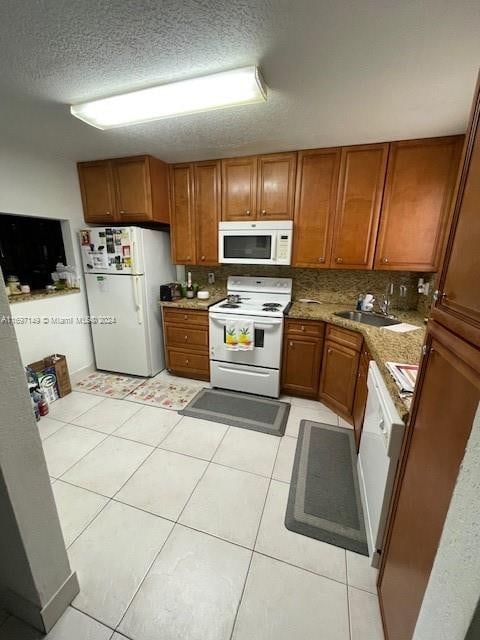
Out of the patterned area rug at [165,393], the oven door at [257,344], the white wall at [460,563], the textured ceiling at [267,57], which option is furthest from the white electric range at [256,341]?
the white wall at [460,563]

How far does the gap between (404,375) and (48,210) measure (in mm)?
3226

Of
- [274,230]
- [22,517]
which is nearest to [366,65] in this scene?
[274,230]

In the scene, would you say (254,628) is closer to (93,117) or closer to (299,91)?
(299,91)

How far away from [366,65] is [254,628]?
2566 mm

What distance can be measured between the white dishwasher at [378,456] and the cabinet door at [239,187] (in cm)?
188

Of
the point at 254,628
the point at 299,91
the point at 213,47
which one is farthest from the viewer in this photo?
the point at 299,91

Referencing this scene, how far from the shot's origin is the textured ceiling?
1.00m

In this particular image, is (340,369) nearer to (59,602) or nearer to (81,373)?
(59,602)

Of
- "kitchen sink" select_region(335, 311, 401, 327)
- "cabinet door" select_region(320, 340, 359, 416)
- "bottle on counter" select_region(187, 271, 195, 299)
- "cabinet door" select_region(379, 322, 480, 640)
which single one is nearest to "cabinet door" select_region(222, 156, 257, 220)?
"bottle on counter" select_region(187, 271, 195, 299)

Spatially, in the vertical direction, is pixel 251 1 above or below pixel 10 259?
above

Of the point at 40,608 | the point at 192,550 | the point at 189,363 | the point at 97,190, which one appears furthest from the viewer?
the point at 189,363

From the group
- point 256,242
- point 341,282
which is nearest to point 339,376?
point 341,282

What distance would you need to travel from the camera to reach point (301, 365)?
2.57 meters

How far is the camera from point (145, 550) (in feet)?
4.42
